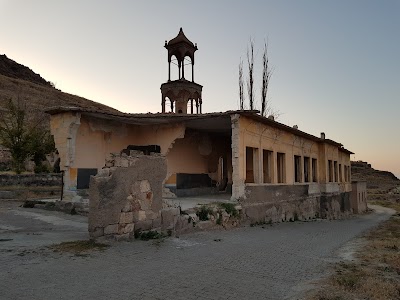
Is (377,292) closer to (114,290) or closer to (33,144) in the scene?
(114,290)

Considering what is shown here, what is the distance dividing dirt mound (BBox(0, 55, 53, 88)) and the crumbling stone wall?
81.8 m

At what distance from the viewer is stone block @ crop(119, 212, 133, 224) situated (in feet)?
25.6

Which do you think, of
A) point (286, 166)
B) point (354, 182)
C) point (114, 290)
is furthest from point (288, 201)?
point (354, 182)

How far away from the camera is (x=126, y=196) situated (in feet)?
25.9

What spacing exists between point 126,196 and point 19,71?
90.9 metres

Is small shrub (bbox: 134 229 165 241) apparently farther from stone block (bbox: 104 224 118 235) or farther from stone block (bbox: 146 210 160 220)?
stone block (bbox: 104 224 118 235)

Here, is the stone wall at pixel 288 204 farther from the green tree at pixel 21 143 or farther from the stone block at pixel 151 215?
the green tree at pixel 21 143

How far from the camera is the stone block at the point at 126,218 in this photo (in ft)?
25.6

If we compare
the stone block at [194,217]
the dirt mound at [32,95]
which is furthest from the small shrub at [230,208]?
the dirt mound at [32,95]

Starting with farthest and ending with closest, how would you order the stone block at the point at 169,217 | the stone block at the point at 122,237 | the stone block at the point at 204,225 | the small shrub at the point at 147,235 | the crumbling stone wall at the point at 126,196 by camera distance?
the stone block at the point at 204,225
the stone block at the point at 169,217
the small shrub at the point at 147,235
the stone block at the point at 122,237
the crumbling stone wall at the point at 126,196

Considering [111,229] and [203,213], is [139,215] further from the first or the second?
[203,213]

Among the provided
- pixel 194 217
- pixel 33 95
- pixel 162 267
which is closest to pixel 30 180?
pixel 194 217

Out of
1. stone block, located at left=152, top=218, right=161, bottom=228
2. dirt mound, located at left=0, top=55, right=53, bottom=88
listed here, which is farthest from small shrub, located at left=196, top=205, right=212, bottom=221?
dirt mound, located at left=0, top=55, right=53, bottom=88

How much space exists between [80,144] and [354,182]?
2475cm
